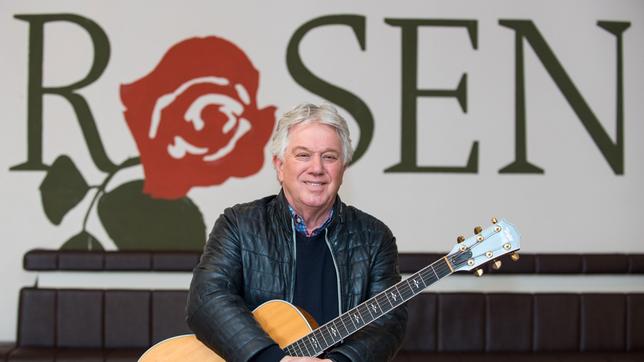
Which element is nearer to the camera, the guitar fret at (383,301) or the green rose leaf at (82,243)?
the guitar fret at (383,301)

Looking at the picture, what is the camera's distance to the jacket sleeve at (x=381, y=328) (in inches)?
79.6

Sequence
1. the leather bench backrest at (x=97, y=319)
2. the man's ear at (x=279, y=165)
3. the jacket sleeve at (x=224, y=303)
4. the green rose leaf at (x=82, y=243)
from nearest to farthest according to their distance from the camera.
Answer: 1. the jacket sleeve at (x=224, y=303)
2. the man's ear at (x=279, y=165)
3. the leather bench backrest at (x=97, y=319)
4. the green rose leaf at (x=82, y=243)

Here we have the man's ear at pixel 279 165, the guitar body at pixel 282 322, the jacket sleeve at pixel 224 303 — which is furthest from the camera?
the man's ear at pixel 279 165

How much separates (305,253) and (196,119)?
2035 mm

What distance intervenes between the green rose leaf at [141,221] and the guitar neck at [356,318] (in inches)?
81.2

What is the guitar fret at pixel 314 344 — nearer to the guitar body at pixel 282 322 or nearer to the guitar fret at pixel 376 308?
the guitar body at pixel 282 322

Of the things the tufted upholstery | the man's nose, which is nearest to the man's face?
the man's nose

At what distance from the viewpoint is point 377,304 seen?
2.05m

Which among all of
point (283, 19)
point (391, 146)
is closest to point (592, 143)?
point (391, 146)

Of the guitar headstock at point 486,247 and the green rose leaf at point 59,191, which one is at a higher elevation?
the green rose leaf at point 59,191

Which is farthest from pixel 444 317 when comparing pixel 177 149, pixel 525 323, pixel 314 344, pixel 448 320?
pixel 314 344

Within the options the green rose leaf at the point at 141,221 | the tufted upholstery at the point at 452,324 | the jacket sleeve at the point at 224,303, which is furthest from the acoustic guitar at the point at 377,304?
the green rose leaf at the point at 141,221

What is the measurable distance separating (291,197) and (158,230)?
1993mm

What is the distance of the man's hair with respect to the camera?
2.11 m
